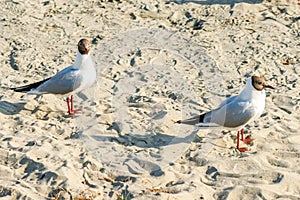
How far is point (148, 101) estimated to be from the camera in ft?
24.7

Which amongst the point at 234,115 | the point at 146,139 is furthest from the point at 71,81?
the point at 234,115

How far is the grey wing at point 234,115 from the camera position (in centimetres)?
643

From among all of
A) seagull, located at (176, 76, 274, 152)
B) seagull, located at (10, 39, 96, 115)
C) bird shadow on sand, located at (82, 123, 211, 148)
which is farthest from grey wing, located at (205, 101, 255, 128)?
seagull, located at (10, 39, 96, 115)

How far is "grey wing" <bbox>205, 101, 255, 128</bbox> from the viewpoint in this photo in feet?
21.1

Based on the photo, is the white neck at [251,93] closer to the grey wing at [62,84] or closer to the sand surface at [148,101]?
the sand surface at [148,101]

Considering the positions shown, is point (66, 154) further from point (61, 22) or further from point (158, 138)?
point (61, 22)

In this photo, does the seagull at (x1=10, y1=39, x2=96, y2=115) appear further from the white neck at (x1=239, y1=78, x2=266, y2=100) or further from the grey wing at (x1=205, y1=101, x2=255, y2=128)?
the white neck at (x1=239, y1=78, x2=266, y2=100)

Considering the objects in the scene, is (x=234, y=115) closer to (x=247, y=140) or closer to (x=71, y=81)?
(x=247, y=140)

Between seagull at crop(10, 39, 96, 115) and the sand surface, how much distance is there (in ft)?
0.78

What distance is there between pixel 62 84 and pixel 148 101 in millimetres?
1139

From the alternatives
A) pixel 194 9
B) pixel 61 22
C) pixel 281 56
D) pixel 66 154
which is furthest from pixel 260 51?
pixel 66 154

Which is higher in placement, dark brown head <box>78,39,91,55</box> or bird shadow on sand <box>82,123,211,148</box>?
dark brown head <box>78,39,91,55</box>

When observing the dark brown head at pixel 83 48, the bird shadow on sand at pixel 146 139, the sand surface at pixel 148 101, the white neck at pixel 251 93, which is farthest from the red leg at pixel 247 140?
the dark brown head at pixel 83 48

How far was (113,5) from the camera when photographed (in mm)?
10359
